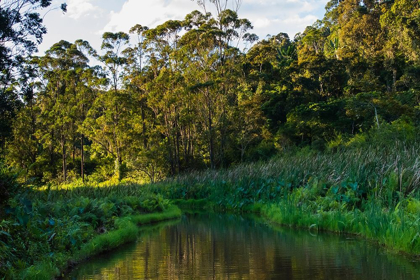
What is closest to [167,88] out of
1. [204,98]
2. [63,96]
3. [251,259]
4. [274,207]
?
[204,98]

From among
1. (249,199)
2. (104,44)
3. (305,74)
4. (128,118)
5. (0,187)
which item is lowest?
(249,199)

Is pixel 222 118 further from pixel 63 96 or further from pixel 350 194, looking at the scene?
pixel 350 194

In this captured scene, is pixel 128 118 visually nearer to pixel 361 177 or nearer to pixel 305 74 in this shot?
pixel 305 74

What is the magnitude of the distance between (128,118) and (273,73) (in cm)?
1468

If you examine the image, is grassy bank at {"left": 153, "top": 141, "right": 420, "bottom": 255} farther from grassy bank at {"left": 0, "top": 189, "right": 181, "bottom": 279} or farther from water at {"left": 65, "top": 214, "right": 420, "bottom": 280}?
grassy bank at {"left": 0, "top": 189, "right": 181, "bottom": 279}

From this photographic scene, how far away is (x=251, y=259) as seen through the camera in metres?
9.21

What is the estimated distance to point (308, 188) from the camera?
15383 millimetres

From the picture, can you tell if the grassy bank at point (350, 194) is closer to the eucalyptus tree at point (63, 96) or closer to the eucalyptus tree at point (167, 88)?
the eucalyptus tree at point (167, 88)

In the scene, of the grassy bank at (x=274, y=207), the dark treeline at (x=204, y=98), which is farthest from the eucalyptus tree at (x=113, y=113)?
the grassy bank at (x=274, y=207)

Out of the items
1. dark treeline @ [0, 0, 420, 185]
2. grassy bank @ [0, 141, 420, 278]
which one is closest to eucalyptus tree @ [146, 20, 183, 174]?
dark treeline @ [0, 0, 420, 185]

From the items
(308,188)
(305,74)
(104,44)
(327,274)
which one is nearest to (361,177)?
(308,188)

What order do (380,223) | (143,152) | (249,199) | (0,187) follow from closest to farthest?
(0,187)
(380,223)
(249,199)
(143,152)

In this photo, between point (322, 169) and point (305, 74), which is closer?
point (322, 169)

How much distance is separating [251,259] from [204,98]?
2826 centimetres
